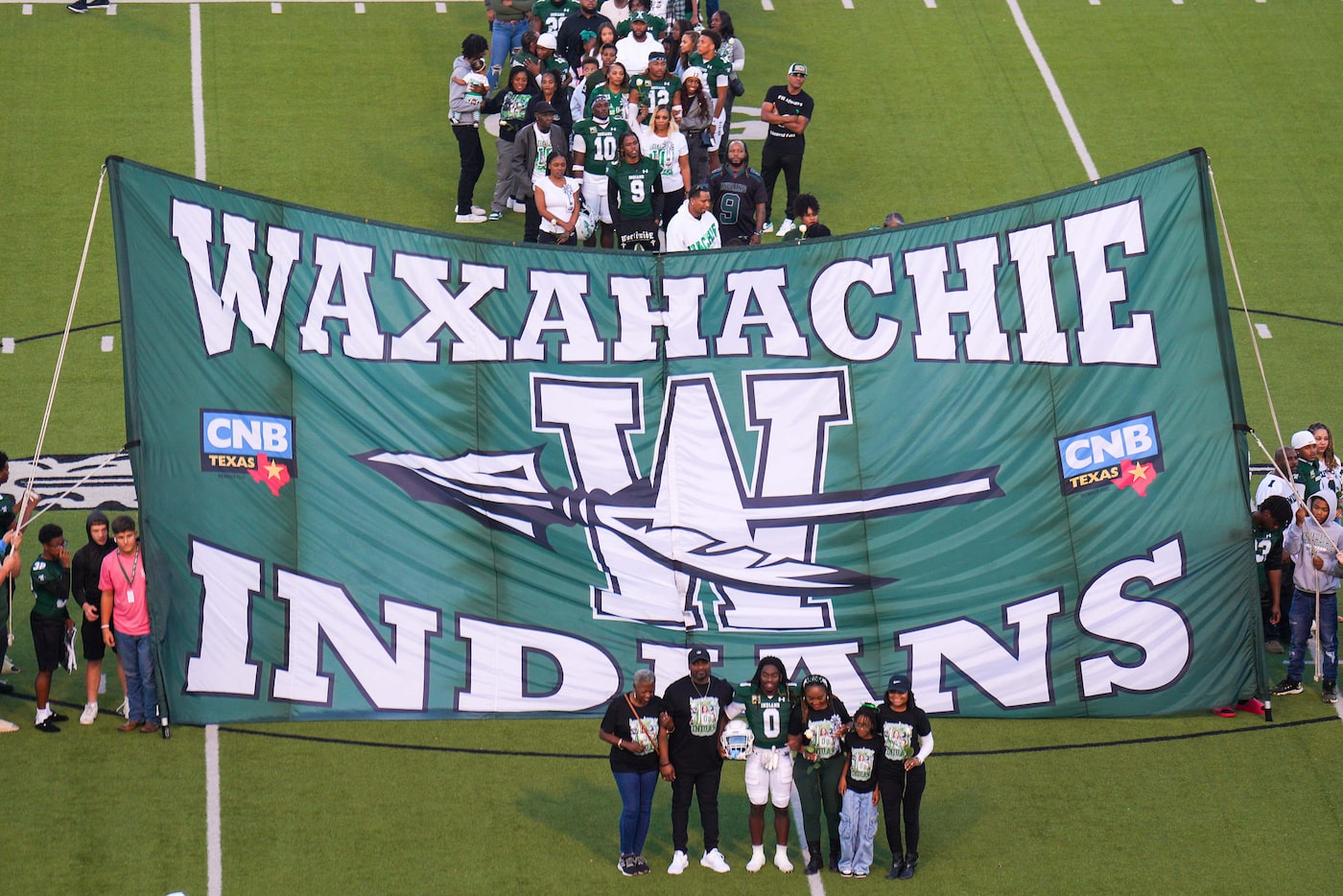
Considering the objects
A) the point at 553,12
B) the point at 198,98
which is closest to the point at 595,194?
the point at 553,12

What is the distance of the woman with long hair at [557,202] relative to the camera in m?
17.8

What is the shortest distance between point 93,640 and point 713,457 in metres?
4.65

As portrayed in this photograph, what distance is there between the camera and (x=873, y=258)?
13812 mm

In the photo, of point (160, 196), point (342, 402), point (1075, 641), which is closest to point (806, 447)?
point (1075, 641)

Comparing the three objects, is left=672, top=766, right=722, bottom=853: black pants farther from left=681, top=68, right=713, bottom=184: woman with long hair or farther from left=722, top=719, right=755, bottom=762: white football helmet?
left=681, top=68, right=713, bottom=184: woman with long hair

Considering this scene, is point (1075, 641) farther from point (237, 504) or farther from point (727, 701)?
point (237, 504)

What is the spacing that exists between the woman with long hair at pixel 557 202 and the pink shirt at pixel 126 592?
628 cm

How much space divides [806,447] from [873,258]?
151cm

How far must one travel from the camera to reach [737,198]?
1809cm

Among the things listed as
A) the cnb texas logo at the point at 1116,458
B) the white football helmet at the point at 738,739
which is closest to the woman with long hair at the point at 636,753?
the white football helmet at the point at 738,739

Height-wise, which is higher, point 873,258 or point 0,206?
point 0,206

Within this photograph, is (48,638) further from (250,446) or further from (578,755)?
(578,755)

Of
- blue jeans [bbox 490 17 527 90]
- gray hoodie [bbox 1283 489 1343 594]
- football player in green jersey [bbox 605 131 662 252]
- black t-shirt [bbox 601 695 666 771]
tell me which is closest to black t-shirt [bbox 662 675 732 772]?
black t-shirt [bbox 601 695 666 771]

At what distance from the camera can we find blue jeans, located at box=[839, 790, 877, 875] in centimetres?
1191
